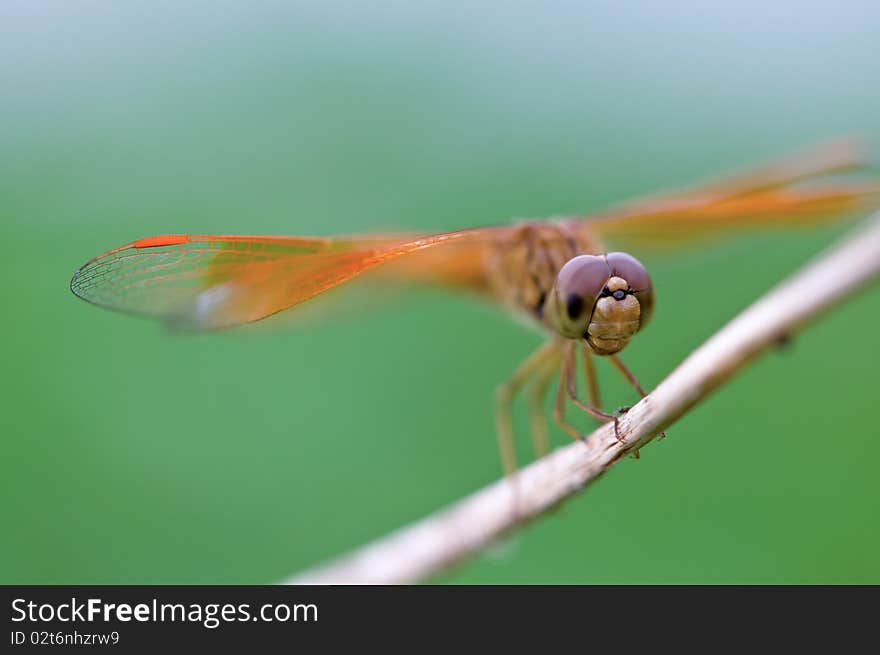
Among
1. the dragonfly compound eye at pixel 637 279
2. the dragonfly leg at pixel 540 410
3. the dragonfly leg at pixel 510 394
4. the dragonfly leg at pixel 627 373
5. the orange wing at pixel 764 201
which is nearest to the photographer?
the dragonfly compound eye at pixel 637 279

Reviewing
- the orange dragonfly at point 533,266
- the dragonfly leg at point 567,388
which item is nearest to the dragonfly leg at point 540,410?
the orange dragonfly at point 533,266

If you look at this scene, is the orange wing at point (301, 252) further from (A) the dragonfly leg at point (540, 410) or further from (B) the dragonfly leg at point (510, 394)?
(A) the dragonfly leg at point (540, 410)

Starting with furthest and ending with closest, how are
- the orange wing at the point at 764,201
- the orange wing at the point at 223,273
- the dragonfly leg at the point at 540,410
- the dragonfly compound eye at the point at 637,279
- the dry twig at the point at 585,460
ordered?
the dragonfly leg at the point at 540,410, the orange wing at the point at 764,201, the dragonfly compound eye at the point at 637,279, the orange wing at the point at 223,273, the dry twig at the point at 585,460

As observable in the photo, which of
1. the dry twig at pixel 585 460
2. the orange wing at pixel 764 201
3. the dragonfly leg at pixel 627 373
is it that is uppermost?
the orange wing at pixel 764 201

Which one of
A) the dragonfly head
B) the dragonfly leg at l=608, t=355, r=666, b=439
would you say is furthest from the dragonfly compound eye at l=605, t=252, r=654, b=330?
the dragonfly leg at l=608, t=355, r=666, b=439

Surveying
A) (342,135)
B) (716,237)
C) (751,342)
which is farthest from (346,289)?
(342,135)

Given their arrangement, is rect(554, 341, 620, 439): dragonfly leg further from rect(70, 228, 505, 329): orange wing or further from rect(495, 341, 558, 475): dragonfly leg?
rect(70, 228, 505, 329): orange wing
